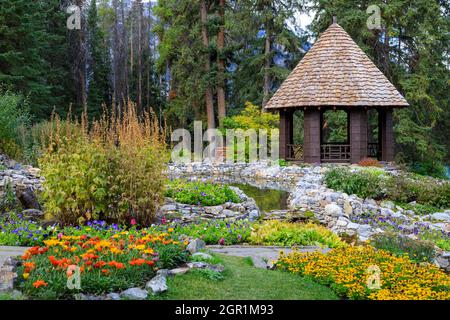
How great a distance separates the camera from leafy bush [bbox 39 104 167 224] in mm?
7551

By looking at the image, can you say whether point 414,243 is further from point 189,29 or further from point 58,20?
point 58,20

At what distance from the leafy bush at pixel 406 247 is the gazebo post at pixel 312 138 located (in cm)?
1106

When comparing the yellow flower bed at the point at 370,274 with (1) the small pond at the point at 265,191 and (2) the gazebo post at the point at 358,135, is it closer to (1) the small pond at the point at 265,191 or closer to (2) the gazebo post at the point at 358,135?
(1) the small pond at the point at 265,191

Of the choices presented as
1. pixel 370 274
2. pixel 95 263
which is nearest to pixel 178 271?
pixel 95 263

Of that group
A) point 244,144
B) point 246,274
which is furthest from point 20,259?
point 244,144

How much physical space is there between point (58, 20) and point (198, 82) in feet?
33.2

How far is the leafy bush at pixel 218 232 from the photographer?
23.9 feet

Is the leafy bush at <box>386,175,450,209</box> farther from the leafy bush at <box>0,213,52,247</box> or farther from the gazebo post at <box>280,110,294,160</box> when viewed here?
the leafy bush at <box>0,213,52,247</box>

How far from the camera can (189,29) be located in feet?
88.7

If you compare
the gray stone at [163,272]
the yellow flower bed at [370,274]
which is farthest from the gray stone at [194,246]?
the yellow flower bed at [370,274]

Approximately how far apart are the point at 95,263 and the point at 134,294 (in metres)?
0.56

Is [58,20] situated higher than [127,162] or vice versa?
[58,20]

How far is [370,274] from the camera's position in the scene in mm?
5203

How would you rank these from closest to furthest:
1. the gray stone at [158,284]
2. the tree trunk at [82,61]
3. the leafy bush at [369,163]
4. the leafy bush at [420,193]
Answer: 1. the gray stone at [158,284]
2. the leafy bush at [420,193]
3. the leafy bush at [369,163]
4. the tree trunk at [82,61]
